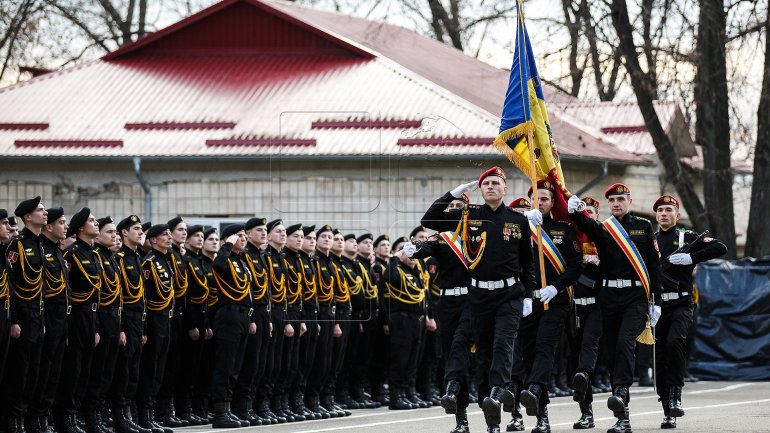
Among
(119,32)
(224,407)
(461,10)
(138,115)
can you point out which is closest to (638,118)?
(461,10)

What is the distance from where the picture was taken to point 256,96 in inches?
1066

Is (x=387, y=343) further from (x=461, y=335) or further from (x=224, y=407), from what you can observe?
(x=461, y=335)

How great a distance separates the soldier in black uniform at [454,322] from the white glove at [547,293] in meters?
0.65

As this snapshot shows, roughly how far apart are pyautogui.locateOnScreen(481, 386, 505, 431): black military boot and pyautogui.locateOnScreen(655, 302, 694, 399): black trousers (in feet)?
9.14

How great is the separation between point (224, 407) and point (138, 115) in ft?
39.5

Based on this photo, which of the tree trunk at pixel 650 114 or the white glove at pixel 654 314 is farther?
the tree trunk at pixel 650 114

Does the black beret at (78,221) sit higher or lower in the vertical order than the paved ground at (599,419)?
higher

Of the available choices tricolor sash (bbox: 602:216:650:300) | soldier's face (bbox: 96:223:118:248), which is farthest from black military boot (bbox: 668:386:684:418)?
soldier's face (bbox: 96:223:118:248)

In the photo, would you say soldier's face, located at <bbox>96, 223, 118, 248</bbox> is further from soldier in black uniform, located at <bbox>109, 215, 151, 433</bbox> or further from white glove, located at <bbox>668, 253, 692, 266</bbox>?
white glove, located at <bbox>668, 253, 692, 266</bbox>

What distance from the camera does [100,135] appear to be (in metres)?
25.9

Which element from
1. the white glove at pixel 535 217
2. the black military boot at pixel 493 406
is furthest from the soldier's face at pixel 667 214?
the black military boot at pixel 493 406

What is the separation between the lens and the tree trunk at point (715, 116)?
86.3ft

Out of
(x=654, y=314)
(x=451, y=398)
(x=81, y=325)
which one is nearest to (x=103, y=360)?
(x=81, y=325)

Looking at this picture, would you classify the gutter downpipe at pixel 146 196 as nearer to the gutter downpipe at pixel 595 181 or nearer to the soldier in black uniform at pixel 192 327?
the gutter downpipe at pixel 595 181
